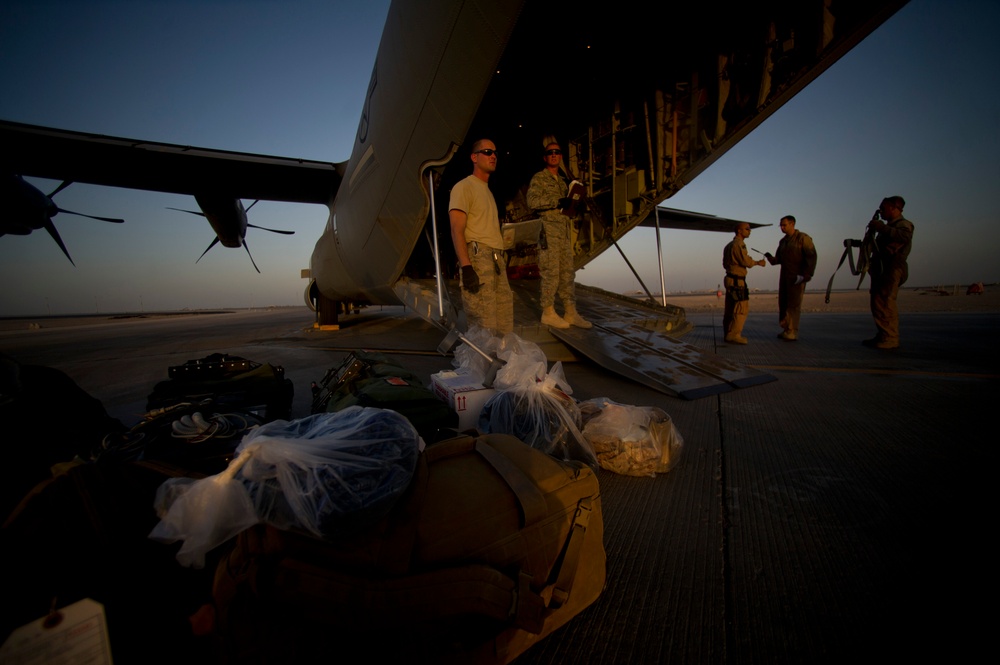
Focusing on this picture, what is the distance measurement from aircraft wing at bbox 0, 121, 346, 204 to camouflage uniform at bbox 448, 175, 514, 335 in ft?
18.0

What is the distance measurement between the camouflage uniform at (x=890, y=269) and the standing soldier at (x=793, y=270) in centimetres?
81

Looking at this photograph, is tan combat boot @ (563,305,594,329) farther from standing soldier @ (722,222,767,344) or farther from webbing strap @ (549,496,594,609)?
webbing strap @ (549,496,594,609)

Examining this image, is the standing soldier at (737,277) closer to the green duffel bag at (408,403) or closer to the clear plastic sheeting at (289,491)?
the green duffel bag at (408,403)

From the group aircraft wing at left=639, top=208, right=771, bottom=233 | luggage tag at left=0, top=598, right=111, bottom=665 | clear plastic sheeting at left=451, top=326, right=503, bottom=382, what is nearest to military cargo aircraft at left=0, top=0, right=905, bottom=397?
clear plastic sheeting at left=451, top=326, right=503, bottom=382

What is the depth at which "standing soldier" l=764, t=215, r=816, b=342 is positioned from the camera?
4848 mm

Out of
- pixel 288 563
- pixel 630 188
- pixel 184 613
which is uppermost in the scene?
pixel 630 188

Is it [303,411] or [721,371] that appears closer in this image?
[303,411]

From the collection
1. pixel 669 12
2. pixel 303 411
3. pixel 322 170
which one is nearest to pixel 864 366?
pixel 669 12

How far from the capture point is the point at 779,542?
104cm

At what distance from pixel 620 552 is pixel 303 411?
2047mm

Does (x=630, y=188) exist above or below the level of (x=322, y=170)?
below

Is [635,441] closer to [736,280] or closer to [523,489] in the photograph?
[523,489]

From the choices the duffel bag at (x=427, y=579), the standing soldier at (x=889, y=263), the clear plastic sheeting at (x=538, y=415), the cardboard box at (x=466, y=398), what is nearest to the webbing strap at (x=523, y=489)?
the duffel bag at (x=427, y=579)

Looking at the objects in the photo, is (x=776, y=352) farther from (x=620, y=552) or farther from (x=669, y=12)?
(x=620, y=552)
